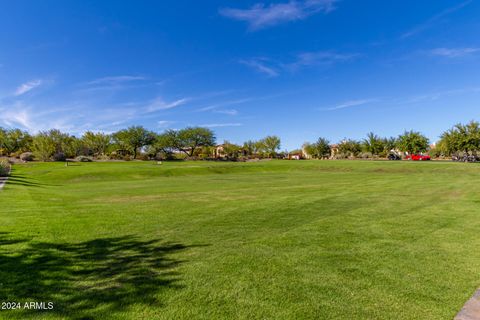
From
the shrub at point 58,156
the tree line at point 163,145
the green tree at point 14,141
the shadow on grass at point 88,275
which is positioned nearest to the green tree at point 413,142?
the tree line at point 163,145

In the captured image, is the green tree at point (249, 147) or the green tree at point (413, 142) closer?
the green tree at point (413, 142)

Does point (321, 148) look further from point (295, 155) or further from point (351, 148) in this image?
point (295, 155)

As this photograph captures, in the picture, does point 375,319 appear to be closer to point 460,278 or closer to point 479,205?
point 460,278

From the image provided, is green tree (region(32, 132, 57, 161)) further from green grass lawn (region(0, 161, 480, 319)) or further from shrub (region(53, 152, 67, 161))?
green grass lawn (region(0, 161, 480, 319))

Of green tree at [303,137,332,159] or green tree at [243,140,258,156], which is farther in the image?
green tree at [243,140,258,156]

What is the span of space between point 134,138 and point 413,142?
7486 cm

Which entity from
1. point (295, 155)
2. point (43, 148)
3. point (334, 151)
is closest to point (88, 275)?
point (43, 148)

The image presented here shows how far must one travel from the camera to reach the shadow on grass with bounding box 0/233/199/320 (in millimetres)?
3559

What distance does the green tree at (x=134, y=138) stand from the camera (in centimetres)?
8144

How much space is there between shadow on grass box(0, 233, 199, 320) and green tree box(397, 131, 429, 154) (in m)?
76.3

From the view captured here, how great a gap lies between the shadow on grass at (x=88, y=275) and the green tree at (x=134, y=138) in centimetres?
8056

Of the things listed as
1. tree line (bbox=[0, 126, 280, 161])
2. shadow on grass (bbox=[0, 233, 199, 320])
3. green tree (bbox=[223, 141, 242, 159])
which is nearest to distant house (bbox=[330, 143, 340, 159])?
green tree (bbox=[223, 141, 242, 159])

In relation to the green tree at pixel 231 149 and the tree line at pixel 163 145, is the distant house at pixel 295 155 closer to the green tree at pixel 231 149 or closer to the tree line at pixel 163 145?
the tree line at pixel 163 145

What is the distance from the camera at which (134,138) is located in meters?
81.8
